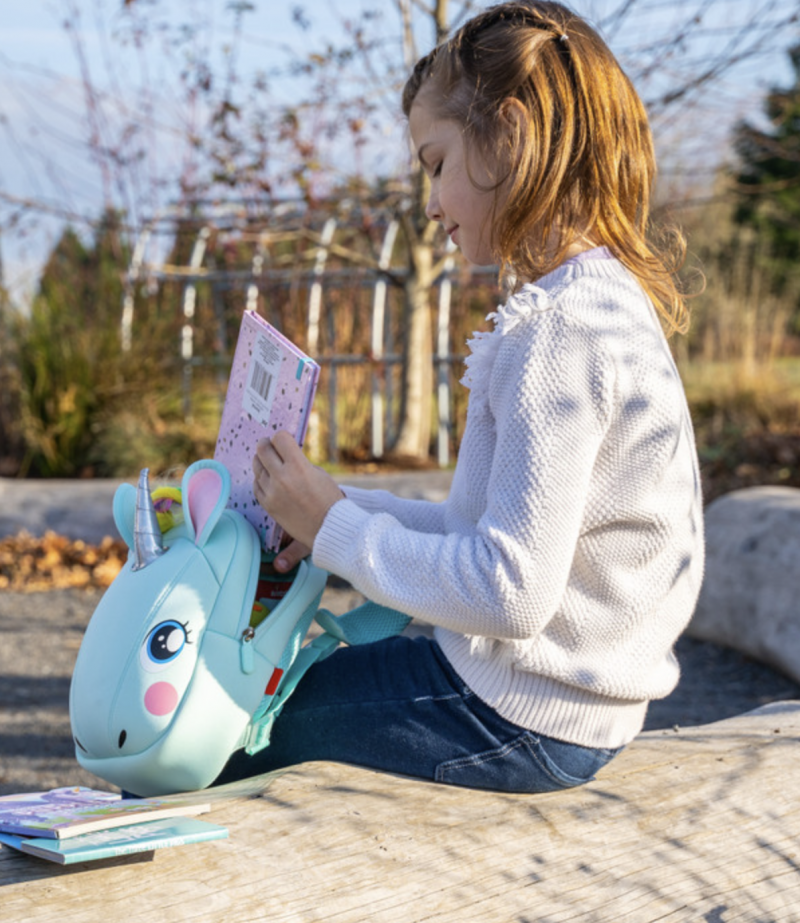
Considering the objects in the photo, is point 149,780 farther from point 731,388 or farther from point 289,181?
point 731,388

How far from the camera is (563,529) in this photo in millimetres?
1447

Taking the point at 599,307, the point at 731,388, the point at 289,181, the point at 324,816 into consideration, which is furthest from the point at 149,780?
the point at 731,388

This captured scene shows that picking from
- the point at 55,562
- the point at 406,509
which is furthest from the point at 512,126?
the point at 55,562

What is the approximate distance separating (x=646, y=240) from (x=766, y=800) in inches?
37.8

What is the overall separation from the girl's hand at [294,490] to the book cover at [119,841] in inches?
17.3

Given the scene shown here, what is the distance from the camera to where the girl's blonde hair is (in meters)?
1.61

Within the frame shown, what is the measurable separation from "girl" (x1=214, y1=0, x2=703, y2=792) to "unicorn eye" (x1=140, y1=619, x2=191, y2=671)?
0.23 m

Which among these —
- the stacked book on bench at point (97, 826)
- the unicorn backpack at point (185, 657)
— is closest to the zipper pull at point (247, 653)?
the unicorn backpack at point (185, 657)

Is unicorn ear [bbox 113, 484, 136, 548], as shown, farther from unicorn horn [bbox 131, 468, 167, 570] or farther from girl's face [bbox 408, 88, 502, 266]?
girl's face [bbox 408, 88, 502, 266]

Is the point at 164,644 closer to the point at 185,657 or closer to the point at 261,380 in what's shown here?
the point at 185,657

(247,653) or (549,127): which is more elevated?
(549,127)

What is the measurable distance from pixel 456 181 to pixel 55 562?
4.25 meters

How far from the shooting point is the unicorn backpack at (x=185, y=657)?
5.11 ft

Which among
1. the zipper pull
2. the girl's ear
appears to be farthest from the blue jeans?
the girl's ear
